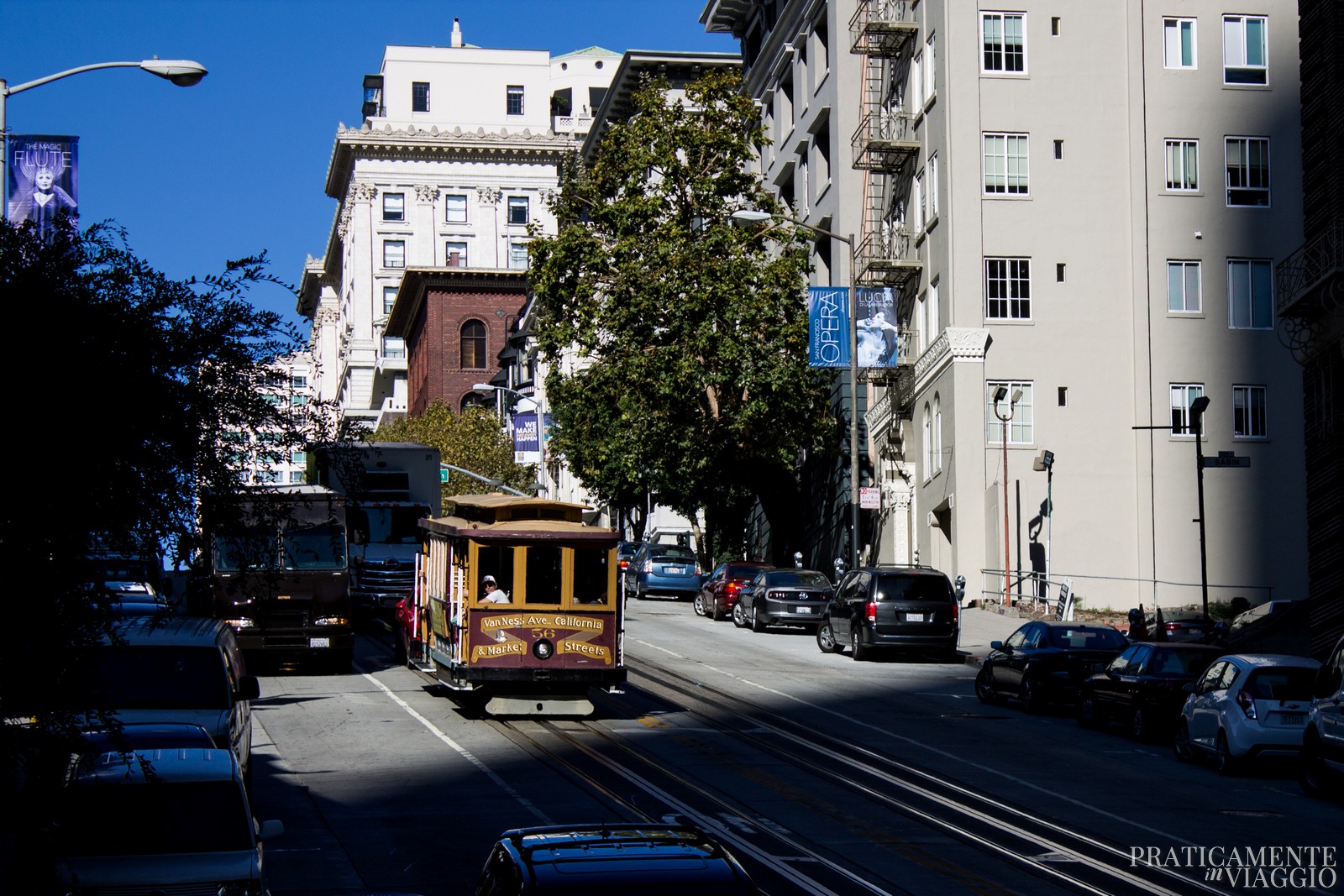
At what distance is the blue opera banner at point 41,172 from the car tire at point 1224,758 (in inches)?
563

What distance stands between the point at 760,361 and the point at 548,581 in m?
25.1

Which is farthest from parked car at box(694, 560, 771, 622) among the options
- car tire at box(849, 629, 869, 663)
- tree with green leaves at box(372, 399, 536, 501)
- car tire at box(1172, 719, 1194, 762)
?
tree with green leaves at box(372, 399, 536, 501)

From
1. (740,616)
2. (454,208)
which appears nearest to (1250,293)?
(740,616)

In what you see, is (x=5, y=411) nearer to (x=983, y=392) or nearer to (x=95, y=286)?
(x=95, y=286)

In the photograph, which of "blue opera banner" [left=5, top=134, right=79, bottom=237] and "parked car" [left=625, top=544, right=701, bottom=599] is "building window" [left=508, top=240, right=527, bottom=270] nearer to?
"parked car" [left=625, top=544, right=701, bottom=599]

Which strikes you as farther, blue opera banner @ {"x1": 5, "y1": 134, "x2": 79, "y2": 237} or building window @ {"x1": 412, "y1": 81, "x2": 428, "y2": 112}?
building window @ {"x1": 412, "y1": 81, "x2": 428, "y2": 112}

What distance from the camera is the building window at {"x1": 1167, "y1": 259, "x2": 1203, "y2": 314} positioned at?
44.0 m

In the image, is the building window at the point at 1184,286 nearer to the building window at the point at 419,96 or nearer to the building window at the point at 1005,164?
the building window at the point at 1005,164

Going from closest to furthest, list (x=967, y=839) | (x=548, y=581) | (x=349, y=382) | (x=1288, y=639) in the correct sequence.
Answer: (x=967, y=839), (x=548, y=581), (x=1288, y=639), (x=349, y=382)

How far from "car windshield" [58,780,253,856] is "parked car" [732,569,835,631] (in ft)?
95.3

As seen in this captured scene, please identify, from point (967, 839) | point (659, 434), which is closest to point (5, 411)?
point (967, 839)

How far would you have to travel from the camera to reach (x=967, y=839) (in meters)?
14.8

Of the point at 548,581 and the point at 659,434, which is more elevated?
the point at 659,434

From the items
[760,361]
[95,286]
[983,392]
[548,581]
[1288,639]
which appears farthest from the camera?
[760,361]
